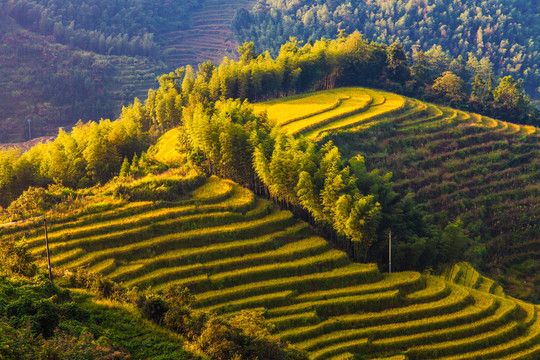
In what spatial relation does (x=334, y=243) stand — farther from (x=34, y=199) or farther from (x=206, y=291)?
(x=34, y=199)

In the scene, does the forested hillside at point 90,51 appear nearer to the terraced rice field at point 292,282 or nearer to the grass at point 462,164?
the grass at point 462,164

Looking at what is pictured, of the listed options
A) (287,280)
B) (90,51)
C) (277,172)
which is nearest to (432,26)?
(90,51)

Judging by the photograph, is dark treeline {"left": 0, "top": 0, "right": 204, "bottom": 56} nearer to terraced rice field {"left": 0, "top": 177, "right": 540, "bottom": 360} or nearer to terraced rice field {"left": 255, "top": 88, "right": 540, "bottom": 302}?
terraced rice field {"left": 255, "top": 88, "right": 540, "bottom": 302}

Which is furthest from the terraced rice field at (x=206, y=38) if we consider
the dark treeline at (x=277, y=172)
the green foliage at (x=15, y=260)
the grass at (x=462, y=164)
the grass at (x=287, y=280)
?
the green foliage at (x=15, y=260)

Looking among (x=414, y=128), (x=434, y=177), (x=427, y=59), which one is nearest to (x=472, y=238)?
(x=434, y=177)

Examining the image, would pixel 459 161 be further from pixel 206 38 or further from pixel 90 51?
pixel 206 38

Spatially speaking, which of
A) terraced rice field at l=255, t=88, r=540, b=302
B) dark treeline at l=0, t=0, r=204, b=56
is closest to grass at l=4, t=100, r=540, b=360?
terraced rice field at l=255, t=88, r=540, b=302
